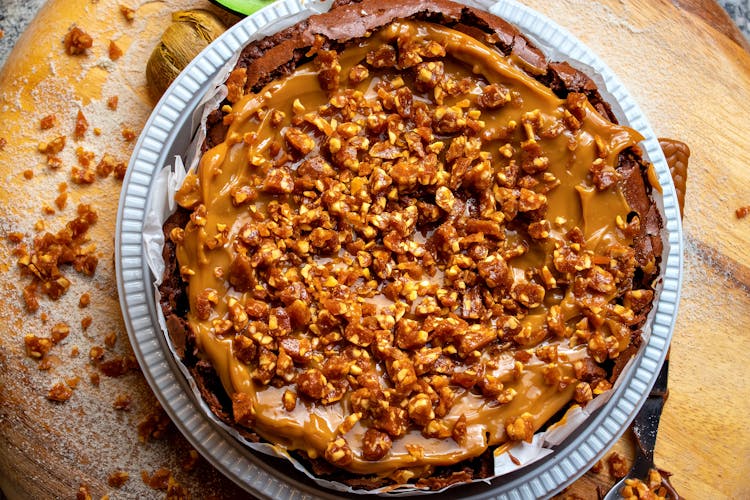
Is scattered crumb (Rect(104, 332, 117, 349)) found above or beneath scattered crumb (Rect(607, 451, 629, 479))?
beneath

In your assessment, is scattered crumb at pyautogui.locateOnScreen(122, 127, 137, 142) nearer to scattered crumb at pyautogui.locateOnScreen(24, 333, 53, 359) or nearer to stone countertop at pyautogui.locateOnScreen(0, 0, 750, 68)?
scattered crumb at pyautogui.locateOnScreen(24, 333, 53, 359)

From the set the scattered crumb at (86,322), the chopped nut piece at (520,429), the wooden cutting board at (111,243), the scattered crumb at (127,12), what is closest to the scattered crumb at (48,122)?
the wooden cutting board at (111,243)

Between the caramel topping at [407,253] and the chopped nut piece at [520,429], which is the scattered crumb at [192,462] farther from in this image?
the chopped nut piece at [520,429]

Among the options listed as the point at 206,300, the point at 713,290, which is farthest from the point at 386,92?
the point at 713,290

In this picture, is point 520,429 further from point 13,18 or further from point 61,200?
point 13,18

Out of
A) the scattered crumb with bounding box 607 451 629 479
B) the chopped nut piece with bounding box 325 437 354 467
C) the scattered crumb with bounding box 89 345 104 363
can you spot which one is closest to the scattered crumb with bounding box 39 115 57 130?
the scattered crumb with bounding box 89 345 104 363
